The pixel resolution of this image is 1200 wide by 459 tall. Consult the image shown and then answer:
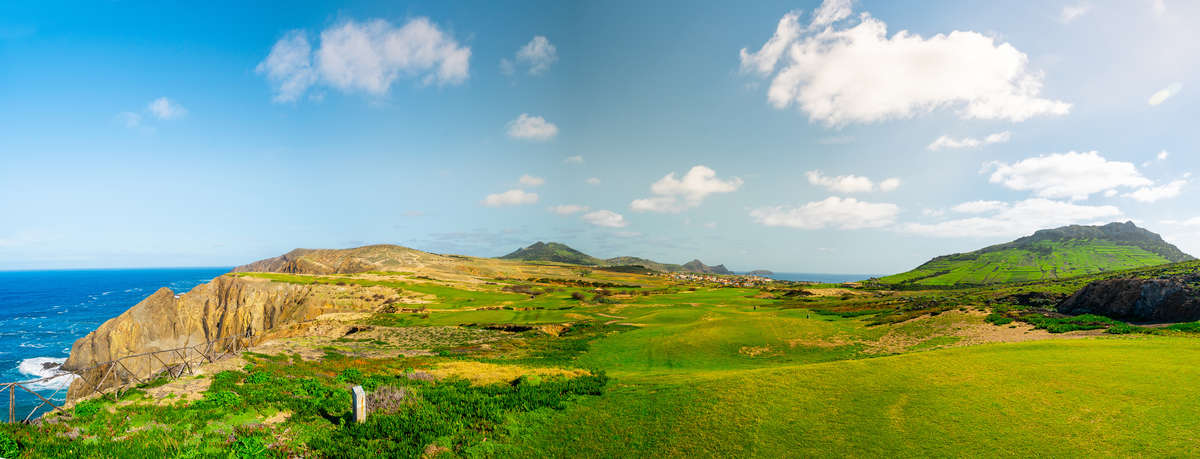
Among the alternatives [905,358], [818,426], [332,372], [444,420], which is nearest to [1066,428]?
[818,426]

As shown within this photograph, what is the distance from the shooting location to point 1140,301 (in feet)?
99.2

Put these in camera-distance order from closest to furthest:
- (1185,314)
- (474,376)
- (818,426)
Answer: (818,426) → (474,376) → (1185,314)

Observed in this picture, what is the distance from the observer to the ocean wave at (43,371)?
55.8 m

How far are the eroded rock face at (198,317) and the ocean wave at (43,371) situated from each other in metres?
2.05

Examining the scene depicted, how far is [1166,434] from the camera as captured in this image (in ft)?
33.2

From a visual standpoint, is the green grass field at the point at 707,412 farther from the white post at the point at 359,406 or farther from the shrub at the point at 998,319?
the shrub at the point at 998,319

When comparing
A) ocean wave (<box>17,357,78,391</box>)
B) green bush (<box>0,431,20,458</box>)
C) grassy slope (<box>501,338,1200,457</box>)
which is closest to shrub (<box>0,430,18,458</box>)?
green bush (<box>0,431,20,458</box>)

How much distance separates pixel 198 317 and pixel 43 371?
1815cm

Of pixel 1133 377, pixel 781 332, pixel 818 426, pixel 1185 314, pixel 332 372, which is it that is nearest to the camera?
pixel 818 426

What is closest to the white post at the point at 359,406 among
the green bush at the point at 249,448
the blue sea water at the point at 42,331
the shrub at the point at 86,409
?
the green bush at the point at 249,448

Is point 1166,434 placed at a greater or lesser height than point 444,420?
greater

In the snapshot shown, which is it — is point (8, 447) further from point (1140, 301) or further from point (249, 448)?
point (1140, 301)

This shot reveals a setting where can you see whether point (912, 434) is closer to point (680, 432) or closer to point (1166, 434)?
point (1166, 434)

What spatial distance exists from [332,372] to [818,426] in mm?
24306
